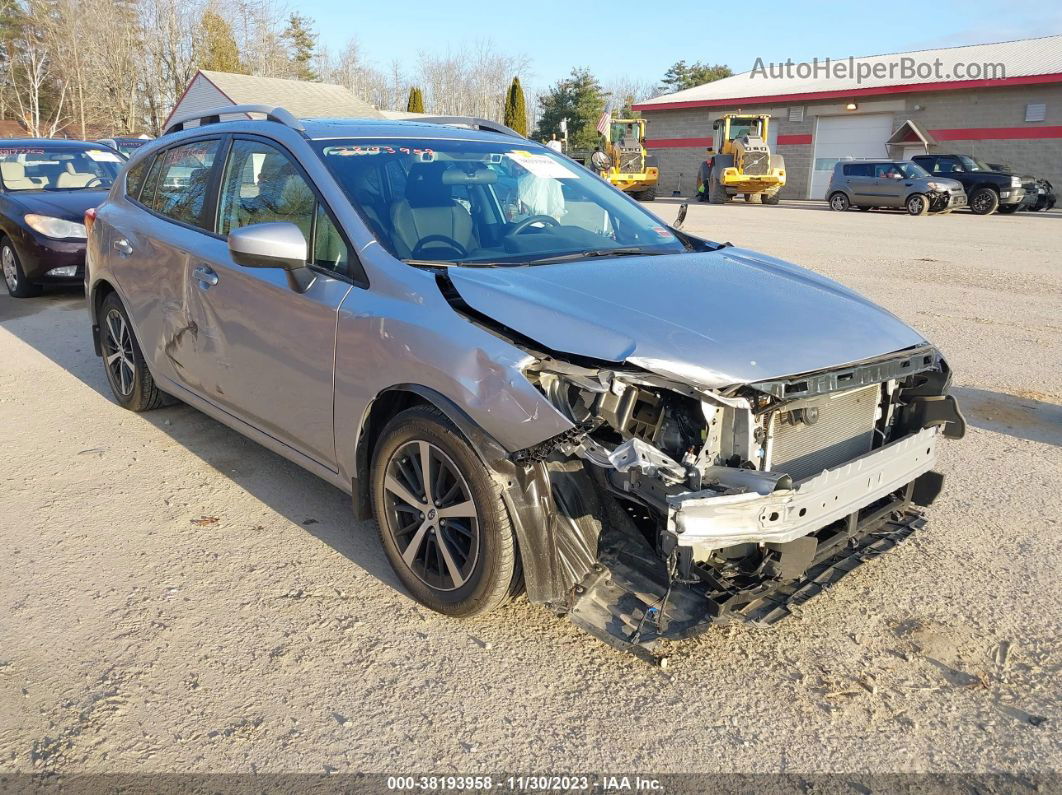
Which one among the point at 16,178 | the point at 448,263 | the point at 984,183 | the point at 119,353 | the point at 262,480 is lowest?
the point at 262,480

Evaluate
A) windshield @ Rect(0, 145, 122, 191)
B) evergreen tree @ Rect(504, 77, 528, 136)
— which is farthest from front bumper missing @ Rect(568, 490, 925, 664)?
evergreen tree @ Rect(504, 77, 528, 136)

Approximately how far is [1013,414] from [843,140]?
114 ft

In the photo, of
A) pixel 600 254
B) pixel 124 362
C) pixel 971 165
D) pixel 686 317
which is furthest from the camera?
pixel 971 165

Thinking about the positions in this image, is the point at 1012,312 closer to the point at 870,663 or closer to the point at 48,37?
the point at 870,663

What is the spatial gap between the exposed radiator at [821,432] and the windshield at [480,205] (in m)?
1.17

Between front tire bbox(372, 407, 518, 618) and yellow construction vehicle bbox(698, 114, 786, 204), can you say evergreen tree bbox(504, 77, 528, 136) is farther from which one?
front tire bbox(372, 407, 518, 618)

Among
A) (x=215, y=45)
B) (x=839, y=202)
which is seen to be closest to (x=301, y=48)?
(x=215, y=45)

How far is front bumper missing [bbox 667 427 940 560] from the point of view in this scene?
101 inches

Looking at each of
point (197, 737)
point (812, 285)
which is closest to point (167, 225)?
point (197, 737)

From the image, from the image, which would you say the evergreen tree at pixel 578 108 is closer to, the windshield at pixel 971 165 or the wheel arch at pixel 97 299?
the windshield at pixel 971 165

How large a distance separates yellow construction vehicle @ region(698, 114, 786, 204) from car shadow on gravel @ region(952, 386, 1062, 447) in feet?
88.7

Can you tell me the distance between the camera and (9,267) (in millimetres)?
9922

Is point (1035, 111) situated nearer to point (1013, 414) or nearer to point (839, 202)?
point (839, 202)

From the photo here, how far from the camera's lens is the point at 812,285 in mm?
3662
